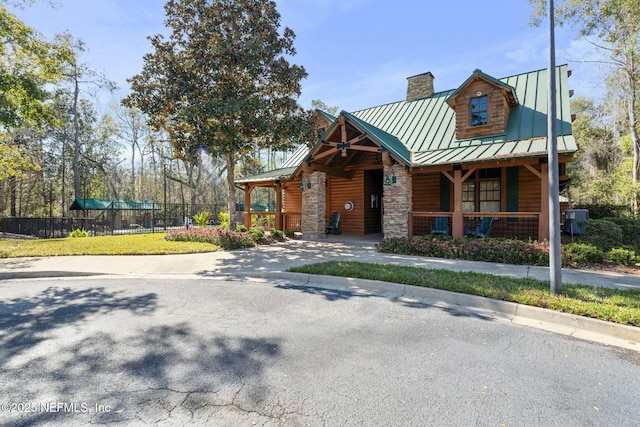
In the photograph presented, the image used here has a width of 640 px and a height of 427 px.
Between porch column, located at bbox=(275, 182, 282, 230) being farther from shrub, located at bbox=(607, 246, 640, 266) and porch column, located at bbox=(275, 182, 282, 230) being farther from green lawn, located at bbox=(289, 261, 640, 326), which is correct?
shrub, located at bbox=(607, 246, 640, 266)

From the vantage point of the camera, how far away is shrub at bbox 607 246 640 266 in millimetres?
7411

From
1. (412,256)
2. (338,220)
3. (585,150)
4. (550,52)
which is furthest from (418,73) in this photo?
(585,150)

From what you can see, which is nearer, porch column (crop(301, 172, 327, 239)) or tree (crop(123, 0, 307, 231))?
tree (crop(123, 0, 307, 231))

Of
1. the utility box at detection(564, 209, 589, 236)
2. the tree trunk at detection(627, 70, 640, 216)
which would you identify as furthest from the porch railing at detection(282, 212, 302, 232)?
the tree trunk at detection(627, 70, 640, 216)

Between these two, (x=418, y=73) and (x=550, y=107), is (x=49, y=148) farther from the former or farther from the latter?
(x=550, y=107)

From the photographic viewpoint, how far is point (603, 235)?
8453 millimetres

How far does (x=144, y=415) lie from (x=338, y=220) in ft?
41.6

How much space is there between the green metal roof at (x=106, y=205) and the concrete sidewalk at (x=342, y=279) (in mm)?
18720

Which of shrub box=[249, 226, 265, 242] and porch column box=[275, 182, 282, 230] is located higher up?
porch column box=[275, 182, 282, 230]

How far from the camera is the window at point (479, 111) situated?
11602 millimetres

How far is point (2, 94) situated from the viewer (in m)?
11.5

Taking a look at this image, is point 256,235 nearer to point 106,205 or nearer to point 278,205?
point 278,205

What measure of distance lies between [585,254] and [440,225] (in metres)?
4.34

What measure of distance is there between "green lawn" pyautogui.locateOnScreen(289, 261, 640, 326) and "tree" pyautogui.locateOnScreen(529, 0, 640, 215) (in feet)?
26.3
